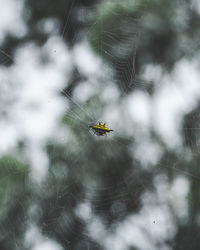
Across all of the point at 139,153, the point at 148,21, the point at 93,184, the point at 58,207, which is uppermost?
the point at 148,21

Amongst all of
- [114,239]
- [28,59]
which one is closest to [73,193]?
[114,239]

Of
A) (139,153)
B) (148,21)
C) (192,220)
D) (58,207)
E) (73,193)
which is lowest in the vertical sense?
(58,207)

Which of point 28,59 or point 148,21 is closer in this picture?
point 28,59

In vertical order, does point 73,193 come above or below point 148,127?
below

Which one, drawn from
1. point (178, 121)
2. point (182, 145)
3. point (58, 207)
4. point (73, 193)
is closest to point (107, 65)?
point (178, 121)

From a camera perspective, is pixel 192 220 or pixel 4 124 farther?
pixel 192 220

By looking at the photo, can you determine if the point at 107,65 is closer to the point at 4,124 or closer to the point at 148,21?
the point at 148,21

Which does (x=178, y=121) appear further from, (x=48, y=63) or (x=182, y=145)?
(x=48, y=63)

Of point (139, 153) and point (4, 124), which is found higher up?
point (139, 153)
